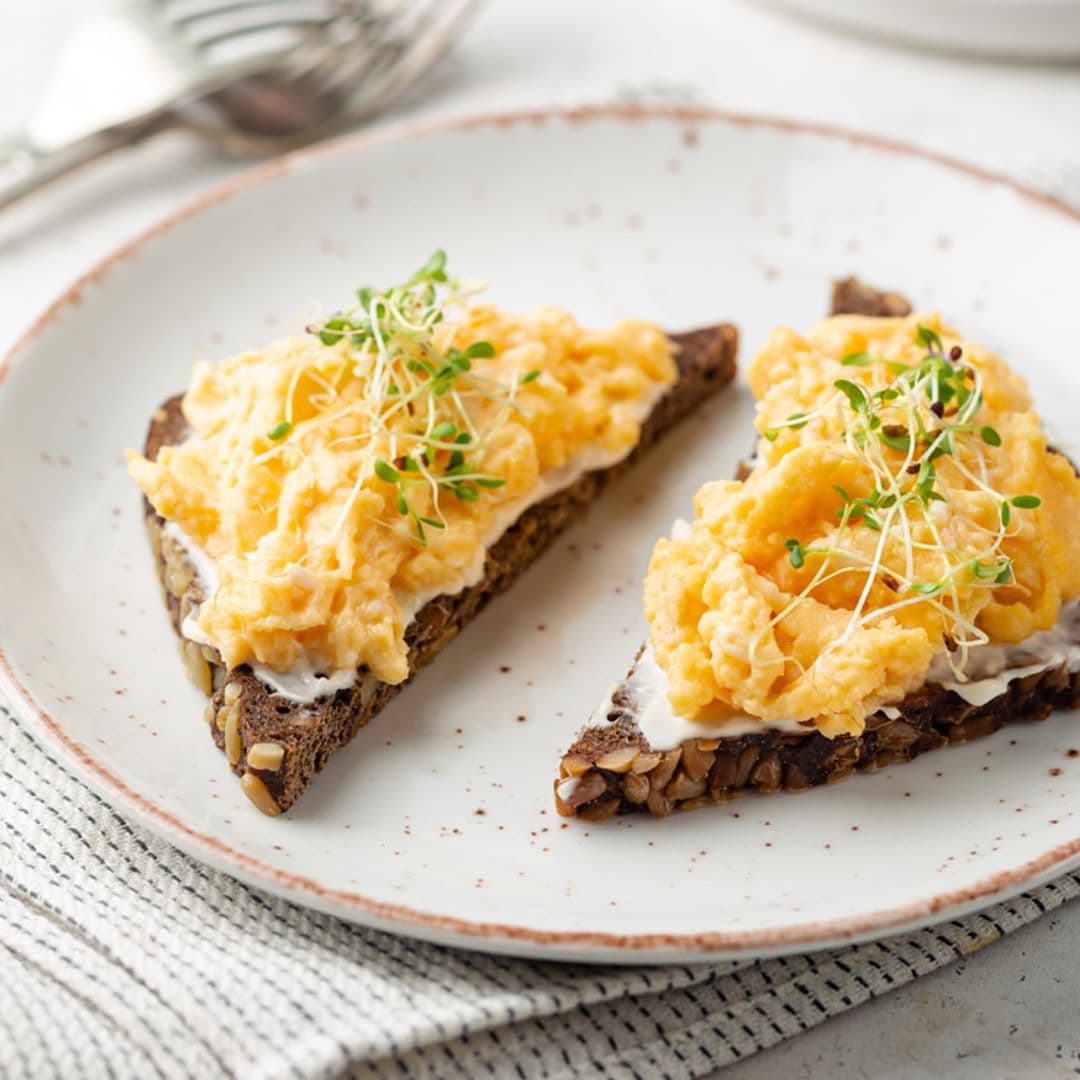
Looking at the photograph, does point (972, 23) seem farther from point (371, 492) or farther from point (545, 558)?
point (371, 492)

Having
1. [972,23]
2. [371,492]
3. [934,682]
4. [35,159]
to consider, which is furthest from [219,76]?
[934,682]

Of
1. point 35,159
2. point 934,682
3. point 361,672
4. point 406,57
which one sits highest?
point 35,159

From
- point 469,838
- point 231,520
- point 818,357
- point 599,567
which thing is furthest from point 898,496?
point 231,520

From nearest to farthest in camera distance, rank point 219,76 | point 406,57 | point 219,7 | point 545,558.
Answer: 1. point 545,558
2. point 219,76
3. point 219,7
4. point 406,57

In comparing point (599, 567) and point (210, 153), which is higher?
point (210, 153)

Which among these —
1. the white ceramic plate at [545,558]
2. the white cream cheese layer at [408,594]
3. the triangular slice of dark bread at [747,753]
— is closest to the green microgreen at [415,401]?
the white cream cheese layer at [408,594]

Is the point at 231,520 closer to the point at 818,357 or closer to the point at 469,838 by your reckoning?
the point at 469,838
